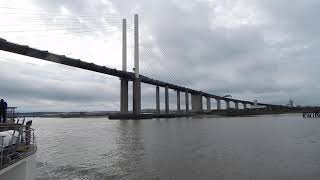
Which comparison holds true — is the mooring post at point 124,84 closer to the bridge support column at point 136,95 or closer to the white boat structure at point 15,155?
the bridge support column at point 136,95

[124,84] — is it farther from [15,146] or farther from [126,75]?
[15,146]

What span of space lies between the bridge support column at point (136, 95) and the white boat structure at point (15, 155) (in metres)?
94.5

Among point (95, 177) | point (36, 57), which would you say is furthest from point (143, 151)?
point (36, 57)

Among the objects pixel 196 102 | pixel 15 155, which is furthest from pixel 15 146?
pixel 196 102

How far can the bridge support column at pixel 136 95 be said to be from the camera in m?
107

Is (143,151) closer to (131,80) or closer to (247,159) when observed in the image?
(247,159)

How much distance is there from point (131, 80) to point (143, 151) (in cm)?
8190

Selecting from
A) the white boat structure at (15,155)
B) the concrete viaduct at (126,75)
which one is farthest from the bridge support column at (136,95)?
the white boat structure at (15,155)

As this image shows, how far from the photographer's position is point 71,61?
285ft

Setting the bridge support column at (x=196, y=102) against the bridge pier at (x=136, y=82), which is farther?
the bridge support column at (x=196, y=102)

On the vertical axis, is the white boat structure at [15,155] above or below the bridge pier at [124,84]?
below

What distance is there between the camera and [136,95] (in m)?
108

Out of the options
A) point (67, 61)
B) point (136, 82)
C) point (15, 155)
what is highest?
point (67, 61)

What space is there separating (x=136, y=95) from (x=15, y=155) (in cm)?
9784
